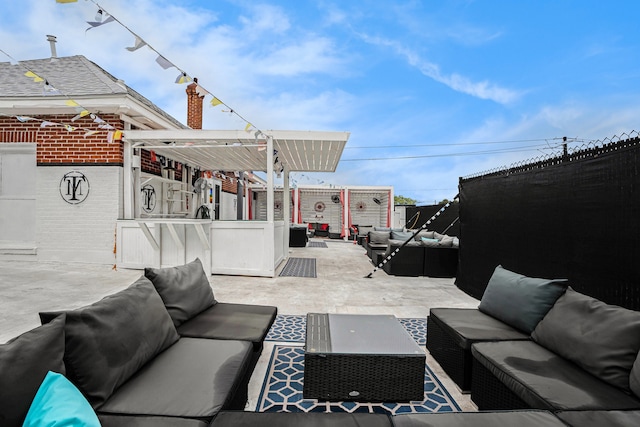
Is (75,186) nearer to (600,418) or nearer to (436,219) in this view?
(600,418)

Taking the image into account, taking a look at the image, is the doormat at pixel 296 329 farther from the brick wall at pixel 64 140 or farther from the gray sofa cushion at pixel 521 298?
the brick wall at pixel 64 140

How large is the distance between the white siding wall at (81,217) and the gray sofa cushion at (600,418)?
707 centimetres

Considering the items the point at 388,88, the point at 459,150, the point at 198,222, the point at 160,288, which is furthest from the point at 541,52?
the point at 160,288

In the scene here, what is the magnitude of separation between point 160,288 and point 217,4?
408 centimetres

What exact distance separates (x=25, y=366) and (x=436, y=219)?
11976mm

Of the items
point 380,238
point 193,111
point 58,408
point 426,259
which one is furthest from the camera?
point 380,238

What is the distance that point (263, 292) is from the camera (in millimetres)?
4652

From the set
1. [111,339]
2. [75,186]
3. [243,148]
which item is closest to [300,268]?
[243,148]

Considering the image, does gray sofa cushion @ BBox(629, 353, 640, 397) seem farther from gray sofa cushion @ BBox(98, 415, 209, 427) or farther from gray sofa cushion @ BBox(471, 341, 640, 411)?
gray sofa cushion @ BBox(98, 415, 209, 427)

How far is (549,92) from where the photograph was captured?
1108 inches

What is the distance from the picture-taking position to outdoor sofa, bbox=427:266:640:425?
4.53ft

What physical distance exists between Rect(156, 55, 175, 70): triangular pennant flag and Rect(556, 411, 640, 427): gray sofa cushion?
408 centimetres

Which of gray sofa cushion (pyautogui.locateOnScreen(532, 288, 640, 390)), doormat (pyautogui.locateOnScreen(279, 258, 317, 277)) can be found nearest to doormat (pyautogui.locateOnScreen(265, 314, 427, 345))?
gray sofa cushion (pyautogui.locateOnScreen(532, 288, 640, 390))

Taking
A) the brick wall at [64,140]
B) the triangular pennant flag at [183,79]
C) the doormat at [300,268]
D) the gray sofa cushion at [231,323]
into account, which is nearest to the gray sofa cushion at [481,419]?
the gray sofa cushion at [231,323]
